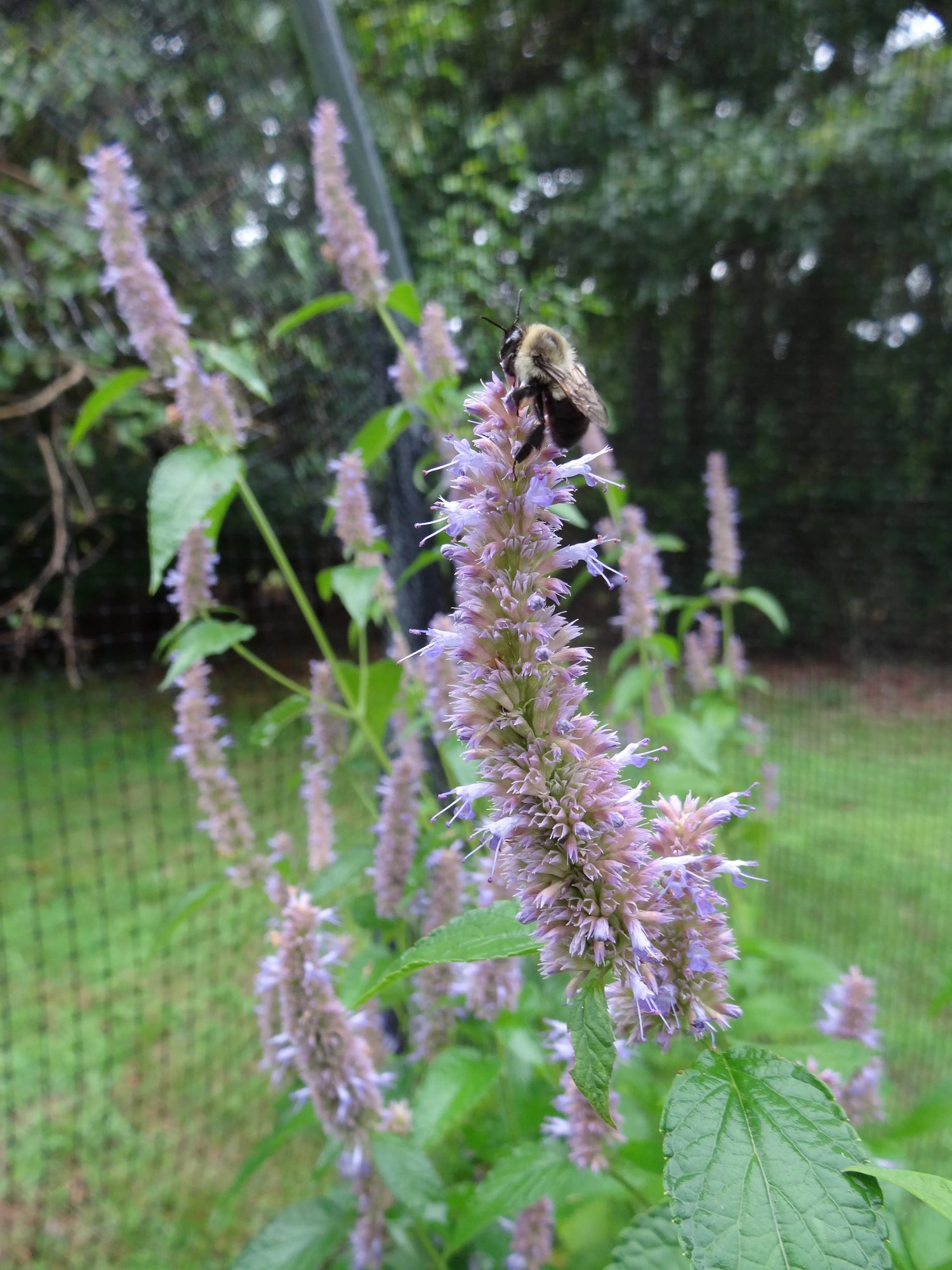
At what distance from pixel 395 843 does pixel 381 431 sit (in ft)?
2.34

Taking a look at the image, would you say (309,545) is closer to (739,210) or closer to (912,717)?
(739,210)

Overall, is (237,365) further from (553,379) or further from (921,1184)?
(921,1184)

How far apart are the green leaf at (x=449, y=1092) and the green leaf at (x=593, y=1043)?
25.0 inches

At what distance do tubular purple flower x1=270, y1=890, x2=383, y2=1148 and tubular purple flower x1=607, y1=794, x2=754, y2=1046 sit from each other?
0.50 meters

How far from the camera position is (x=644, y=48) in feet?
15.2

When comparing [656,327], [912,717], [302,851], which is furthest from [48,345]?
[912,717]

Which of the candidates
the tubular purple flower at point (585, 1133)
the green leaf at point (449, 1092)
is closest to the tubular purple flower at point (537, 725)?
the tubular purple flower at point (585, 1133)

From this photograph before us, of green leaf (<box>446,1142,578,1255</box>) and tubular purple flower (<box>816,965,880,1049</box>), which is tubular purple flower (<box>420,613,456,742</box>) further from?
tubular purple flower (<box>816,965,880,1049</box>)

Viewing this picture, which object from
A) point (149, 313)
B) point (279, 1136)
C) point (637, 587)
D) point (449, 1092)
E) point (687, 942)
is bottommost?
point (279, 1136)

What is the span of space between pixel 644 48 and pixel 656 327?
145cm

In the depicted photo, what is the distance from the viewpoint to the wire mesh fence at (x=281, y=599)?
261 cm

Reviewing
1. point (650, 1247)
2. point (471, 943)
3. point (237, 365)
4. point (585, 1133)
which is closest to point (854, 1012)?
point (585, 1133)

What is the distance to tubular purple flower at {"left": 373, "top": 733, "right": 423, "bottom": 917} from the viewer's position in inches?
53.1

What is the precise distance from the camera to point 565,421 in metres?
0.89
